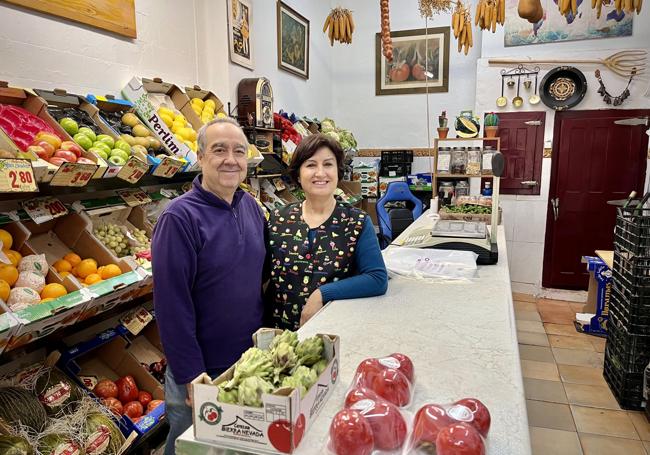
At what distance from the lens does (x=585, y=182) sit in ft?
19.4

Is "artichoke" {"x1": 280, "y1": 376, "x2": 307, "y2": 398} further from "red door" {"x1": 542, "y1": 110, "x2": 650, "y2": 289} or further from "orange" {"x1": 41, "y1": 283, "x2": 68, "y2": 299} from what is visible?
"red door" {"x1": 542, "y1": 110, "x2": 650, "y2": 289}

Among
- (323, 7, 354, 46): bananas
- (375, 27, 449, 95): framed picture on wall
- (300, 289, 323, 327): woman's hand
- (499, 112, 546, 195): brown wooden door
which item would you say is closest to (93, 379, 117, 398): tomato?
(300, 289, 323, 327): woman's hand

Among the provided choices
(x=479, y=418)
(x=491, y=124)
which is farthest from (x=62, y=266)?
(x=491, y=124)

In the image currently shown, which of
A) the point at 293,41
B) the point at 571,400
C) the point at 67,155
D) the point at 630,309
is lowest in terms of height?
the point at 571,400

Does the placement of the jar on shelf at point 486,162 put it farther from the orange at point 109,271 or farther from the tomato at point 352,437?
the tomato at point 352,437

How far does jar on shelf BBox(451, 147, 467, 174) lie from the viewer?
5.28m

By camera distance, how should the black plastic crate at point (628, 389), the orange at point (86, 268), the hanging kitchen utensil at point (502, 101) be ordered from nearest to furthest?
the orange at point (86, 268) → the black plastic crate at point (628, 389) → the hanging kitchen utensil at point (502, 101)

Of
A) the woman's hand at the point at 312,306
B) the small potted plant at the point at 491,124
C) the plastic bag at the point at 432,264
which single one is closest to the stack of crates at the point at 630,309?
the plastic bag at the point at 432,264

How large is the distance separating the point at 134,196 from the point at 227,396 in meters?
2.30

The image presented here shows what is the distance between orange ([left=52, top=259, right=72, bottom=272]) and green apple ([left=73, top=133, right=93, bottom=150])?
1.96 feet

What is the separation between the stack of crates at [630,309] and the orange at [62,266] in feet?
10.9

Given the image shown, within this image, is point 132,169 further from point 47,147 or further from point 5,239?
point 5,239

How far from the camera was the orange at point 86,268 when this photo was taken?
2.31 meters

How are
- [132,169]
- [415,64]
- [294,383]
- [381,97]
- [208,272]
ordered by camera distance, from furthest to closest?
[381,97] → [415,64] → [132,169] → [208,272] → [294,383]
